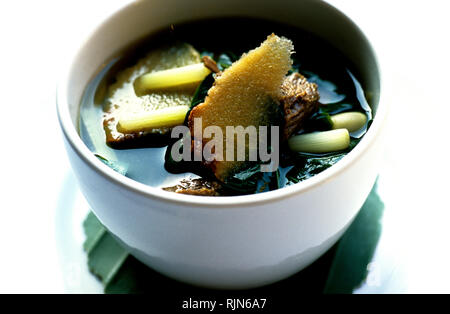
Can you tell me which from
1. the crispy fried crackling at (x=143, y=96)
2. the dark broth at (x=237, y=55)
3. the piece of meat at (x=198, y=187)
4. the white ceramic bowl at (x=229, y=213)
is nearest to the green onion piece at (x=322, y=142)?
the dark broth at (x=237, y=55)

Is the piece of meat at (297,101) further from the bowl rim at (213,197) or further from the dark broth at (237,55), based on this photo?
the bowl rim at (213,197)

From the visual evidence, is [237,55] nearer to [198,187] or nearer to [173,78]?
[173,78]

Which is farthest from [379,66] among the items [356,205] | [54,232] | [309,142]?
[54,232]

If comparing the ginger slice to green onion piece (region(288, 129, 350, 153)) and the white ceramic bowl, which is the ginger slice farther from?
the white ceramic bowl

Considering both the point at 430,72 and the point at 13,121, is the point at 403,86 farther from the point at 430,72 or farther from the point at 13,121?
the point at 13,121

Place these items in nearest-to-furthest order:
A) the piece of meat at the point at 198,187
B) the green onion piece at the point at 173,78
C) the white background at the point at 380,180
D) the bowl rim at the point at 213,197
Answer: the bowl rim at the point at 213,197, the piece of meat at the point at 198,187, the white background at the point at 380,180, the green onion piece at the point at 173,78

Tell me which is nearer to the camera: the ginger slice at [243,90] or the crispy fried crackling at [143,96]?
the ginger slice at [243,90]

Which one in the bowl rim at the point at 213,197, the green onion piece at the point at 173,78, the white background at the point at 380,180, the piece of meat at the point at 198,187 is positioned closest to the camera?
the bowl rim at the point at 213,197

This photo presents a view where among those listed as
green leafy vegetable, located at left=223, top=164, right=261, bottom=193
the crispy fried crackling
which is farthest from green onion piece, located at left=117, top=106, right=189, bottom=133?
green leafy vegetable, located at left=223, top=164, right=261, bottom=193
